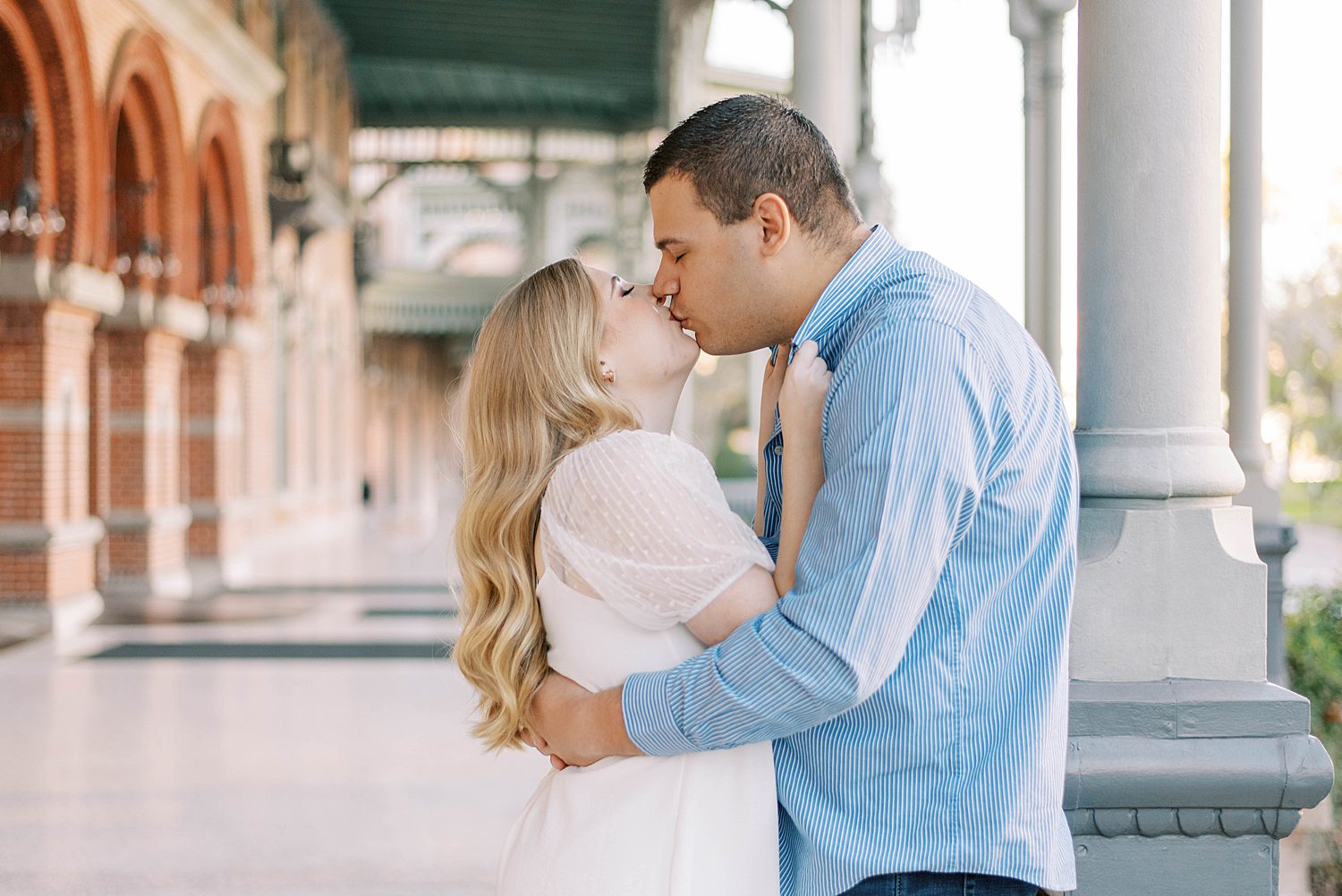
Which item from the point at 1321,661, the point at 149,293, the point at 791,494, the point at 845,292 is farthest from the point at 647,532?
the point at 149,293

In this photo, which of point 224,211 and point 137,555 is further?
point 224,211

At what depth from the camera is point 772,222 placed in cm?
182

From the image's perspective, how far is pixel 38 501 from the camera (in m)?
10.9

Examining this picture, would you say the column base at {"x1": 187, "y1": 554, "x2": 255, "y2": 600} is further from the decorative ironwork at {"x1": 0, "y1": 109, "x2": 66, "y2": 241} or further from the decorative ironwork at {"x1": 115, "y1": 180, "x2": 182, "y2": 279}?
the decorative ironwork at {"x1": 0, "y1": 109, "x2": 66, "y2": 241}

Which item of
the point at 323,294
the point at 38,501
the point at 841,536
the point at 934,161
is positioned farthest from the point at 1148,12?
the point at 323,294

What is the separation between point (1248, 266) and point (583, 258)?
6018 mm

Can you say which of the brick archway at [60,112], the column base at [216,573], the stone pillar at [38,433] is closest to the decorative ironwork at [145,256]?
the stone pillar at [38,433]

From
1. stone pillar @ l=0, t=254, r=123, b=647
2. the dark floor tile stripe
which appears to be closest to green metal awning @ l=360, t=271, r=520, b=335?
stone pillar @ l=0, t=254, r=123, b=647

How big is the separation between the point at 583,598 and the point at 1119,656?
1.09 metres

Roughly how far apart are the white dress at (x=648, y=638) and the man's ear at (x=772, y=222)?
0.98 ft

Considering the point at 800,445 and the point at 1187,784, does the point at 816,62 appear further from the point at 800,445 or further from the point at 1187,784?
the point at 800,445

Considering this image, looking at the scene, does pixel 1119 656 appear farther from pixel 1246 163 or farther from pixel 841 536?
pixel 1246 163

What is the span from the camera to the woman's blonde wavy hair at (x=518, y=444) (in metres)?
1.96

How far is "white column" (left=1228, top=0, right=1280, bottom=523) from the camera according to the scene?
6.98m
